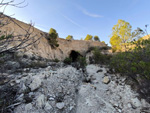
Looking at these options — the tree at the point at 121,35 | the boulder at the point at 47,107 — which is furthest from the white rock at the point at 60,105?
the tree at the point at 121,35

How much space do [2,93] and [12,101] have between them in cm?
47

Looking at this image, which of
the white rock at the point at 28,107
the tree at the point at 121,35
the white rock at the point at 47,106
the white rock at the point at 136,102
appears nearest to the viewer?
the white rock at the point at 28,107

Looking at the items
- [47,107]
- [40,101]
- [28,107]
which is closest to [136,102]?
[47,107]

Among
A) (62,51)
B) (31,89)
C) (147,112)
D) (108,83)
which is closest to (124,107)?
(147,112)

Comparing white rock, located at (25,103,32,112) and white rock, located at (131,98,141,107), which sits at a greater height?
white rock, located at (131,98,141,107)

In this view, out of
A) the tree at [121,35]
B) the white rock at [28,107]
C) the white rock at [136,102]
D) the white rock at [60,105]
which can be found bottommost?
the white rock at [60,105]

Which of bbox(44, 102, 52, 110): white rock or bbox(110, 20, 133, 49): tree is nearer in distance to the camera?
bbox(44, 102, 52, 110): white rock

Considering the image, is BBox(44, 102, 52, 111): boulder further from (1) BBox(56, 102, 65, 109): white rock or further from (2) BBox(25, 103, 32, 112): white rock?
(2) BBox(25, 103, 32, 112): white rock

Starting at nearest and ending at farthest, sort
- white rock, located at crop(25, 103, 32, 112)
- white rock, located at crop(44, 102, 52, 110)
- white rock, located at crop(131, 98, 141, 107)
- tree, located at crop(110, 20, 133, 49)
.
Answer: white rock, located at crop(25, 103, 32, 112)
white rock, located at crop(44, 102, 52, 110)
white rock, located at crop(131, 98, 141, 107)
tree, located at crop(110, 20, 133, 49)

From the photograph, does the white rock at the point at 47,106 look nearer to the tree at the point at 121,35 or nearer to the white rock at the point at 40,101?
the white rock at the point at 40,101

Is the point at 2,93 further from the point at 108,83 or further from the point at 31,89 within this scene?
the point at 108,83

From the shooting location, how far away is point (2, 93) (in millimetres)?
1934

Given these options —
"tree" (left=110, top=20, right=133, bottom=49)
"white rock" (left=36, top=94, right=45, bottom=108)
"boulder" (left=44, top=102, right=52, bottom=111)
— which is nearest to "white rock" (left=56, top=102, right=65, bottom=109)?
"boulder" (left=44, top=102, right=52, bottom=111)

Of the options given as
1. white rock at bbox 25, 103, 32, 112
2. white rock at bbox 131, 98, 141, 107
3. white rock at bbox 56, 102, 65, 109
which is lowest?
white rock at bbox 56, 102, 65, 109
